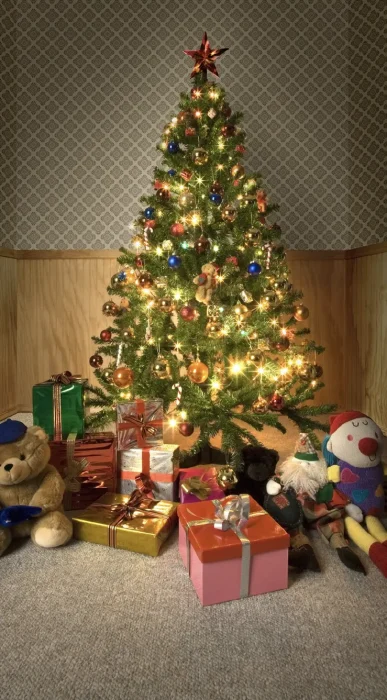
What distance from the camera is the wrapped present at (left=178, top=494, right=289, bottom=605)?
1022 millimetres

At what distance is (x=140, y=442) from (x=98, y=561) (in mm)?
408

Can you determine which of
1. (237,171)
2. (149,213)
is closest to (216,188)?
(237,171)

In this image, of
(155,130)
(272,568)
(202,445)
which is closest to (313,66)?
(155,130)

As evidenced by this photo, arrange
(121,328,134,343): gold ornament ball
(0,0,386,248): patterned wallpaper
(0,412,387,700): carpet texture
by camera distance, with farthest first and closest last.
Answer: (0,0,386,248): patterned wallpaper
(121,328,134,343): gold ornament ball
(0,412,387,700): carpet texture

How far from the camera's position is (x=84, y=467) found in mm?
1488

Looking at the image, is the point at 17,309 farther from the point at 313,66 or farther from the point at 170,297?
the point at 313,66

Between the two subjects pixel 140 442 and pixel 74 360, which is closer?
pixel 140 442

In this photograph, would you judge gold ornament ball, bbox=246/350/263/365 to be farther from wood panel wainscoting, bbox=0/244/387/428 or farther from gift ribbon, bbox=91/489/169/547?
wood panel wainscoting, bbox=0/244/387/428

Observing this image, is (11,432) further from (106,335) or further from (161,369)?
(106,335)

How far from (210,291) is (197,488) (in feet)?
2.42

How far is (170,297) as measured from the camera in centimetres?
190

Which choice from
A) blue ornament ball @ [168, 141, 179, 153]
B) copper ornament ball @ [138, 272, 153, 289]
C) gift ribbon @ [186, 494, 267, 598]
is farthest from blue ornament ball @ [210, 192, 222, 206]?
gift ribbon @ [186, 494, 267, 598]

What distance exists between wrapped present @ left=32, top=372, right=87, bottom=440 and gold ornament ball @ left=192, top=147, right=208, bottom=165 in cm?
98

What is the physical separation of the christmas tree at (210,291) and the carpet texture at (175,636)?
752 millimetres
